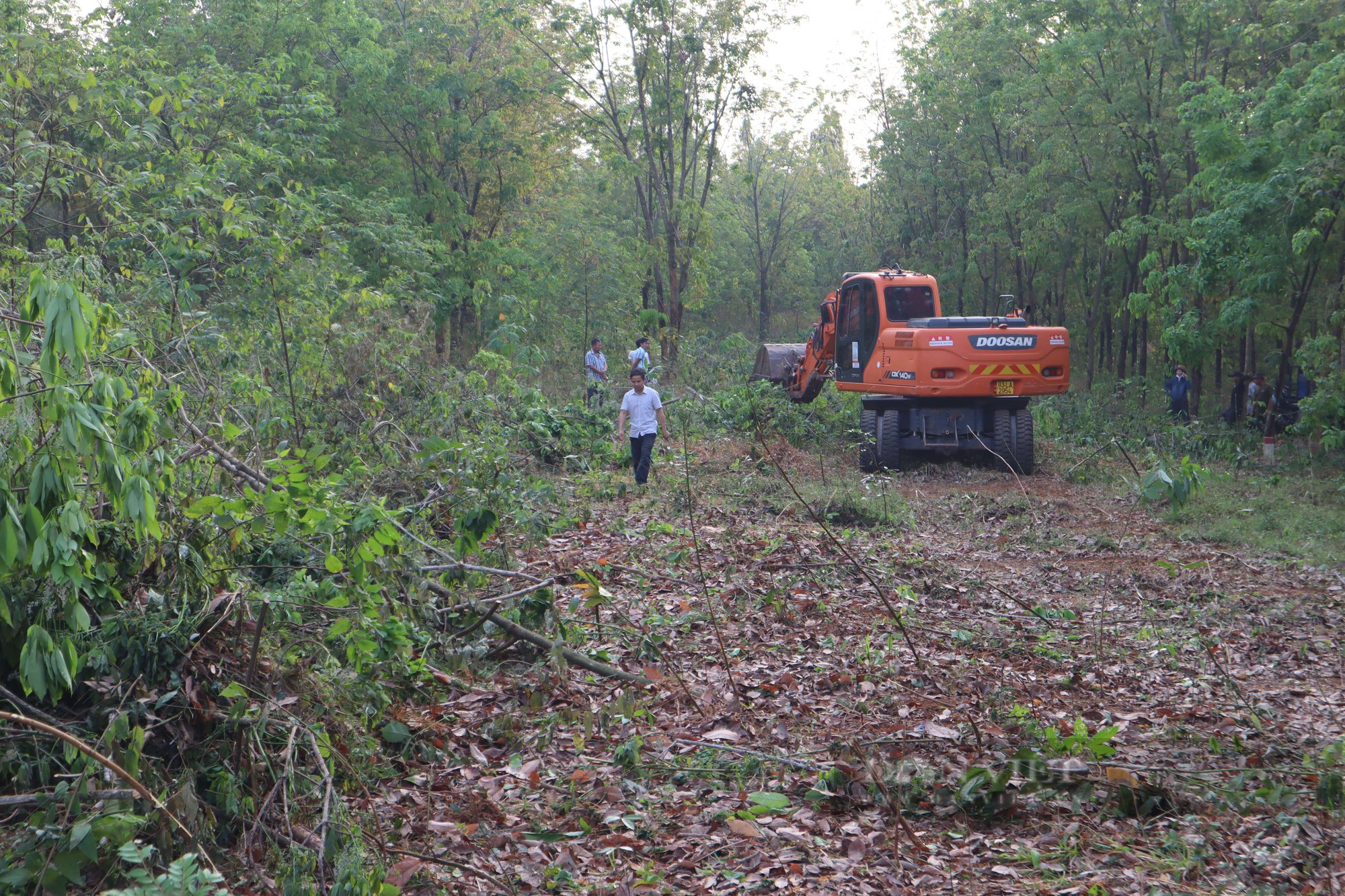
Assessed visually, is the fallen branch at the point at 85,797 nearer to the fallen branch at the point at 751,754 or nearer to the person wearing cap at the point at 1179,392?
the fallen branch at the point at 751,754

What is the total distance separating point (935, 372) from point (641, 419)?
4539mm

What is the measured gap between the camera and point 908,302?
15.8 metres

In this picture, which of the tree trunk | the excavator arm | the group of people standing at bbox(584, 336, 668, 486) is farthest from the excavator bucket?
the tree trunk

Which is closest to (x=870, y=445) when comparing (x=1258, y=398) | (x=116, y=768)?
(x=1258, y=398)

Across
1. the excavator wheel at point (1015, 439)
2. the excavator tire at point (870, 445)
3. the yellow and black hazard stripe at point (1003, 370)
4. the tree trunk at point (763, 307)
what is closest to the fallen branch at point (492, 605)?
the excavator tire at point (870, 445)

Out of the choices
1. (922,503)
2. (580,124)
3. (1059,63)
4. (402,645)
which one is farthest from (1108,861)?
(580,124)

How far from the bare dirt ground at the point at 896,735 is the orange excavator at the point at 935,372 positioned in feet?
17.1

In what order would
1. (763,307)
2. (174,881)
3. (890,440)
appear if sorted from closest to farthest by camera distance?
(174,881) → (890,440) → (763,307)

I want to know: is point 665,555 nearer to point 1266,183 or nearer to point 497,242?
point 1266,183

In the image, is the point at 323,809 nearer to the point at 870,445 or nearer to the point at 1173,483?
the point at 1173,483

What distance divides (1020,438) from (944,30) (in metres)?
23.1

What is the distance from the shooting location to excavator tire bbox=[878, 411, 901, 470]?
574 inches

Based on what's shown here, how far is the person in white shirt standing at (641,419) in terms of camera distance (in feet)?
39.1

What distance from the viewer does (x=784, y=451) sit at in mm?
15602
